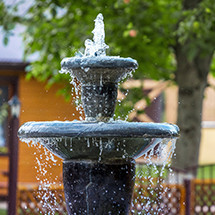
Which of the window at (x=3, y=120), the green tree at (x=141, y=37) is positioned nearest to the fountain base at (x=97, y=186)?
the green tree at (x=141, y=37)

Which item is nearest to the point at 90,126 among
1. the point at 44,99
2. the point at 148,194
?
the point at 148,194

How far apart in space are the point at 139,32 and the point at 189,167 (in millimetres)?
2283

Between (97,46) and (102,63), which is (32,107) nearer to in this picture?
(97,46)

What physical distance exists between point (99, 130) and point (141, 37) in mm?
5426

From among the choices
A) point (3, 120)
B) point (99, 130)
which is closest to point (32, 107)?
point (3, 120)

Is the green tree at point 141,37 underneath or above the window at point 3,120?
above

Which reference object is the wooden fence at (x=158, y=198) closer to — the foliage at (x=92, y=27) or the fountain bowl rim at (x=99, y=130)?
the foliage at (x=92, y=27)

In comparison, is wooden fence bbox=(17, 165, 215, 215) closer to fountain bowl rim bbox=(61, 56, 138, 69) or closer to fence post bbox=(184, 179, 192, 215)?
fence post bbox=(184, 179, 192, 215)

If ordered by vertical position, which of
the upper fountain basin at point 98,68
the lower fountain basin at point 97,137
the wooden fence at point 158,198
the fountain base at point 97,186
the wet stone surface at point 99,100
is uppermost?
the upper fountain basin at point 98,68

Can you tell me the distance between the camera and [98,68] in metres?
4.02

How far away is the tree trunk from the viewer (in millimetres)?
9909

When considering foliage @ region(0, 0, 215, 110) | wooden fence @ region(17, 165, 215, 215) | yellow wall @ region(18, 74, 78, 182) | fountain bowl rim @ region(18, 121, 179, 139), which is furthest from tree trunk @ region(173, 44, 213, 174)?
fountain bowl rim @ region(18, 121, 179, 139)

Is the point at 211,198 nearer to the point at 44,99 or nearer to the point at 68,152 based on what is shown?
the point at 68,152

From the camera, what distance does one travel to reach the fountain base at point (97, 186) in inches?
160
